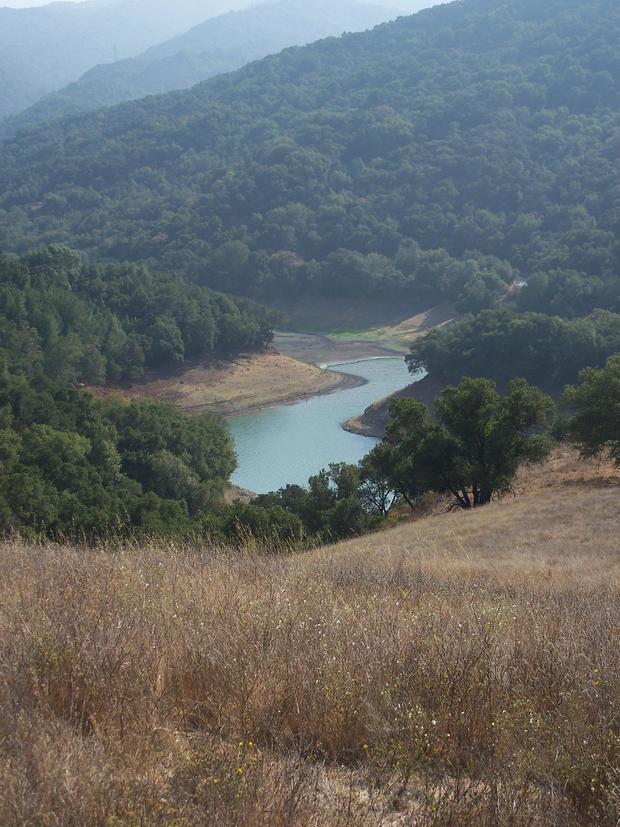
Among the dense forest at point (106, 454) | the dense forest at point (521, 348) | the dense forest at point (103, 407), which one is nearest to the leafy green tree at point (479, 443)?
the dense forest at point (103, 407)

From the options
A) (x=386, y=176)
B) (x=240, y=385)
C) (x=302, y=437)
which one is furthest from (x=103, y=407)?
(x=386, y=176)

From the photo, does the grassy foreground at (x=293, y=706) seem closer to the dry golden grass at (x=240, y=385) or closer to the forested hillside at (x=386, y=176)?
the dry golden grass at (x=240, y=385)

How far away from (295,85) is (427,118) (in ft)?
158

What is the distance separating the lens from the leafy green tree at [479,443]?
22.3 meters

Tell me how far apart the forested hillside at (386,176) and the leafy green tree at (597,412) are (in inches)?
1636

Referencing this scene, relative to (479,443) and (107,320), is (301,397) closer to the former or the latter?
(107,320)

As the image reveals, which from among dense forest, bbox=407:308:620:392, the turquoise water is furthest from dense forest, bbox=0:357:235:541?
dense forest, bbox=407:308:620:392

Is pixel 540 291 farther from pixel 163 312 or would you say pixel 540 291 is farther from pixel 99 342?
pixel 99 342

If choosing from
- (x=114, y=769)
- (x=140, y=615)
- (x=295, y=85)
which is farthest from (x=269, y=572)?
(x=295, y=85)

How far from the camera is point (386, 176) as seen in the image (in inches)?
3912

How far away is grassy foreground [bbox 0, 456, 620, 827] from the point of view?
2.91 meters

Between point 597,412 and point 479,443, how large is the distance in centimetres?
300

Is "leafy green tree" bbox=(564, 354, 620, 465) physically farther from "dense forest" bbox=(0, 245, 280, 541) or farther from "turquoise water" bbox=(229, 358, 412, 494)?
"turquoise water" bbox=(229, 358, 412, 494)

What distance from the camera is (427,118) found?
111m
